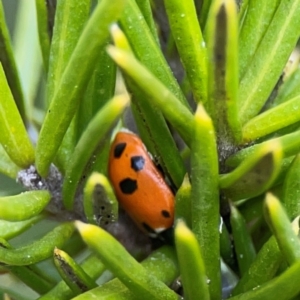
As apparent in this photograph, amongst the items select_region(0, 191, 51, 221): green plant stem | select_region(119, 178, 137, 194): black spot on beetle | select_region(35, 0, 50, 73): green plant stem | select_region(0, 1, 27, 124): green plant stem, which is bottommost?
select_region(119, 178, 137, 194): black spot on beetle

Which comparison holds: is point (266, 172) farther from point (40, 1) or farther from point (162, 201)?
point (40, 1)

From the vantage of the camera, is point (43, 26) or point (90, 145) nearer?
point (90, 145)

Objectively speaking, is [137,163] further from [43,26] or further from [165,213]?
[43,26]

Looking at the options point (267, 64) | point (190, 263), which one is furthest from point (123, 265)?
point (267, 64)

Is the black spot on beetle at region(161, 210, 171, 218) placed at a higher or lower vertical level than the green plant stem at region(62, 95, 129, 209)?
lower

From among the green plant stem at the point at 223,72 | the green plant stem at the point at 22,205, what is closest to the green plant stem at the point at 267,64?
the green plant stem at the point at 223,72

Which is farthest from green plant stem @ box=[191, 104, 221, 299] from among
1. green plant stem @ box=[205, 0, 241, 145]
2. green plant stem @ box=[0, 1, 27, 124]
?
green plant stem @ box=[0, 1, 27, 124]

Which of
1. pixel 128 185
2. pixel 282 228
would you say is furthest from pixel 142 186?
pixel 282 228

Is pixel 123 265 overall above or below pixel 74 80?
below

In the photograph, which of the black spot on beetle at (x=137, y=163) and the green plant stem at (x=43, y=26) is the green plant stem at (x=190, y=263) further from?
the green plant stem at (x=43, y=26)

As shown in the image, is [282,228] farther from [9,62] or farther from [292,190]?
[9,62]

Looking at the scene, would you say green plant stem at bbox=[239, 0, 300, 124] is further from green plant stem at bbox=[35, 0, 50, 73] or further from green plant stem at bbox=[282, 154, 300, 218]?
green plant stem at bbox=[35, 0, 50, 73]
